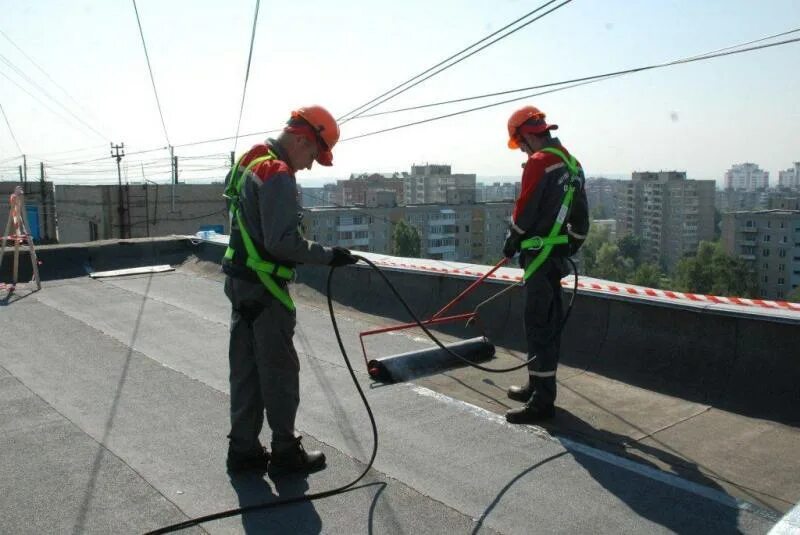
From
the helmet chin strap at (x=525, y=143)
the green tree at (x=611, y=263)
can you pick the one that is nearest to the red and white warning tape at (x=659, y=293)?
the helmet chin strap at (x=525, y=143)

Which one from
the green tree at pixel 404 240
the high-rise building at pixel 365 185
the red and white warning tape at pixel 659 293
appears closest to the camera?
the red and white warning tape at pixel 659 293

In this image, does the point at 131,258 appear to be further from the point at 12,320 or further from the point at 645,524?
the point at 645,524

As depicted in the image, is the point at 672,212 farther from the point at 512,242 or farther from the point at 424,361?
the point at 512,242

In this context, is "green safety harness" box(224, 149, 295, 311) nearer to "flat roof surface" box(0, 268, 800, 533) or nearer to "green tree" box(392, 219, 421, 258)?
"flat roof surface" box(0, 268, 800, 533)

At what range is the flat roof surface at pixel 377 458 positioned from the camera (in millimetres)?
3430

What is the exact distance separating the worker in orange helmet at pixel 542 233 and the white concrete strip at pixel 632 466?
0.49 ft

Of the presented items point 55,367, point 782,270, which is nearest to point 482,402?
point 55,367

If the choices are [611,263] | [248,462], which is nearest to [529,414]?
[248,462]

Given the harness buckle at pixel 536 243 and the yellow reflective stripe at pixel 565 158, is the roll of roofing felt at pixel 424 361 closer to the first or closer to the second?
the harness buckle at pixel 536 243

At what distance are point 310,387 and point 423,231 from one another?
87207mm

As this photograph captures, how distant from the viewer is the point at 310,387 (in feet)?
18.3

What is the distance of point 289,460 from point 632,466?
1986 mm

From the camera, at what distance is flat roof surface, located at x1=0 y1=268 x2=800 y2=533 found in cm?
343

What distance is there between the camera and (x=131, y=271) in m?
11.5
